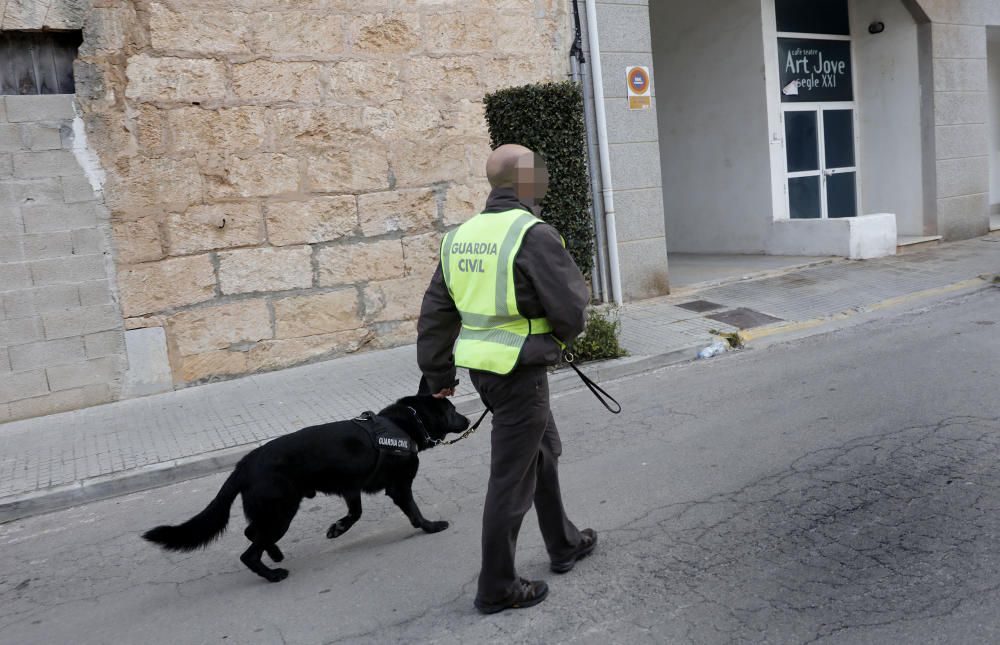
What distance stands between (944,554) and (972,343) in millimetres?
4665

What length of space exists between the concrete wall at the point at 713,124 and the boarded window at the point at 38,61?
989 centimetres

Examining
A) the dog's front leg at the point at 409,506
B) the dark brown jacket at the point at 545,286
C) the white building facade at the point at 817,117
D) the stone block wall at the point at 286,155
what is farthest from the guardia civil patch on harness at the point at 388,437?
the white building facade at the point at 817,117

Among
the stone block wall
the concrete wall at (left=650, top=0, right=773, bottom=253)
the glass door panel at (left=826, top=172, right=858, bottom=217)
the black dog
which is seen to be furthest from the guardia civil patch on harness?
the glass door panel at (left=826, top=172, right=858, bottom=217)

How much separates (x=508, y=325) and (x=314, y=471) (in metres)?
1.31

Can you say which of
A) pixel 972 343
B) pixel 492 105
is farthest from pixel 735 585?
pixel 492 105

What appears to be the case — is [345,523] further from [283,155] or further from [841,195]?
[841,195]

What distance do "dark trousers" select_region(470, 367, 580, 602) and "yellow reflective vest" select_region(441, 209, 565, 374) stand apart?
0.10 m

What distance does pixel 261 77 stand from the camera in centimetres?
858

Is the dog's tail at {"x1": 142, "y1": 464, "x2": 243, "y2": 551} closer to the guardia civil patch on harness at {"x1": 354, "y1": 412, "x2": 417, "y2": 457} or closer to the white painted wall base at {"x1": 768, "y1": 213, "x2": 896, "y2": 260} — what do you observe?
the guardia civil patch on harness at {"x1": 354, "y1": 412, "x2": 417, "y2": 457}

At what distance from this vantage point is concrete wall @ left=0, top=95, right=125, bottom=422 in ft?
24.7

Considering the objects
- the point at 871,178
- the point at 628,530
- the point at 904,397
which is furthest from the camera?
the point at 871,178

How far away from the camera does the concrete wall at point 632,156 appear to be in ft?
34.2

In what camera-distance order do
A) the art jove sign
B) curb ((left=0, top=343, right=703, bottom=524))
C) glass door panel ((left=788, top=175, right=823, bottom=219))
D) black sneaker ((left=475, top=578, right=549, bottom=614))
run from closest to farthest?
black sneaker ((left=475, top=578, right=549, bottom=614))
curb ((left=0, top=343, right=703, bottom=524))
the art jove sign
glass door panel ((left=788, top=175, right=823, bottom=219))

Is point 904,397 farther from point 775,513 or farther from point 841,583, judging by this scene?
point 841,583
